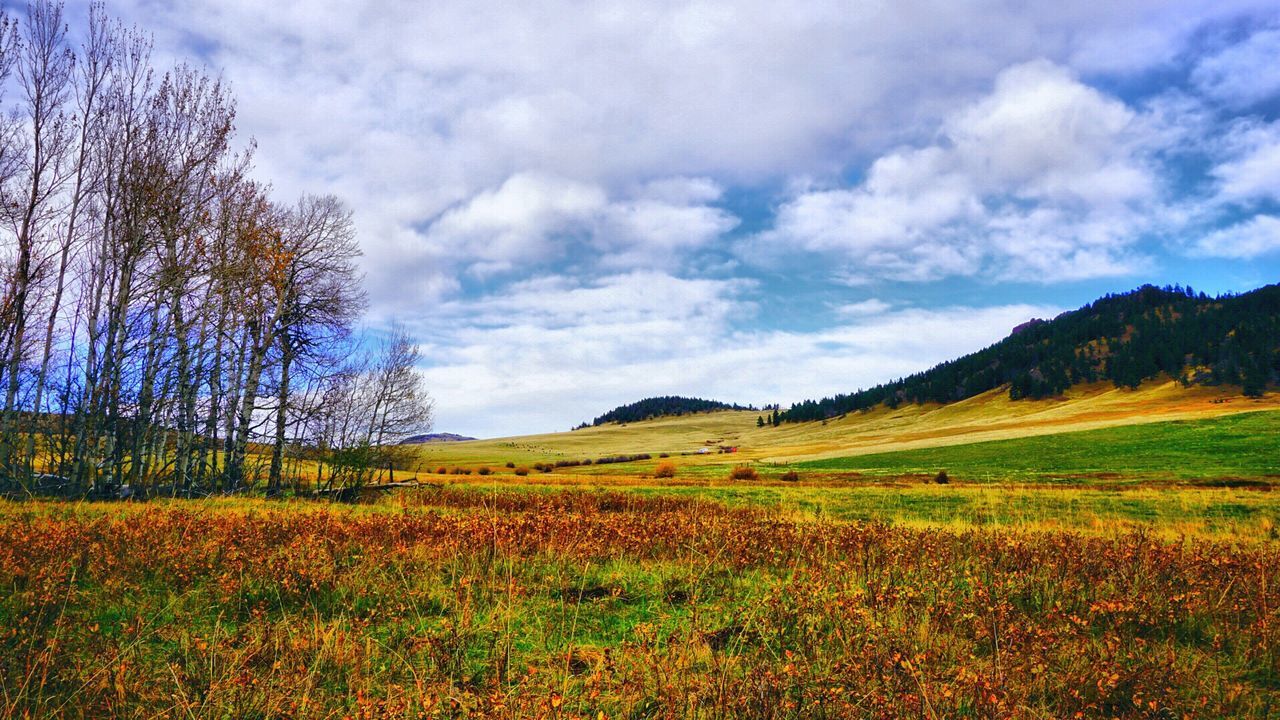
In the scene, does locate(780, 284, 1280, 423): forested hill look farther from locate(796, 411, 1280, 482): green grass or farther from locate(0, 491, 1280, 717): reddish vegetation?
locate(0, 491, 1280, 717): reddish vegetation

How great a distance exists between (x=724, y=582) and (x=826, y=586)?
5.44ft

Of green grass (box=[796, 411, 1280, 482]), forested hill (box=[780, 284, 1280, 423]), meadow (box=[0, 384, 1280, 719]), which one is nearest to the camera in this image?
meadow (box=[0, 384, 1280, 719])

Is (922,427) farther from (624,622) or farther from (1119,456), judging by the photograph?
(624,622)

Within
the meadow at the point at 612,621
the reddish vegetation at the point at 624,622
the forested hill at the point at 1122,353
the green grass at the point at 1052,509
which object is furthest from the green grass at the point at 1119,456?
the forested hill at the point at 1122,353

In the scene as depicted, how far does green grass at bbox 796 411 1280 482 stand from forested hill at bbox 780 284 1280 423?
4991 centimetres

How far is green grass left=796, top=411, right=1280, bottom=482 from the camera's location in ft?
112

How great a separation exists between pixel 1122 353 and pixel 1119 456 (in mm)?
93086

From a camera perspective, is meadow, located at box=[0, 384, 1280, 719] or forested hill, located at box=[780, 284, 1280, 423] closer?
meadow, located at box=[0, 384, 1280, 719]

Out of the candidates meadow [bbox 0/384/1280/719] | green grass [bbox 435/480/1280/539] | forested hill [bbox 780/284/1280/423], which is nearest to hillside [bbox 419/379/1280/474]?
forested hill [bbox 780/284/1280/423]

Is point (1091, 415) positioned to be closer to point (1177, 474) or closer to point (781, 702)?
point (1177, 474)

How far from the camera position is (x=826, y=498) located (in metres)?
23.3

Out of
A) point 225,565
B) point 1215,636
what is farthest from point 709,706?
point 225,565

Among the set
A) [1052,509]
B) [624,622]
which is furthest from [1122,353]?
[624,622]

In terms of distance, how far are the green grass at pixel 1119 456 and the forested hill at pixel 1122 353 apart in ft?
164
